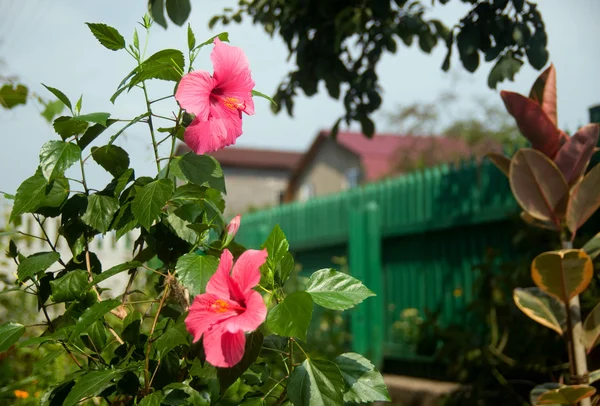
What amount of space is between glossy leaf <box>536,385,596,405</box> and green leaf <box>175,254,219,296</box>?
4.44 feet

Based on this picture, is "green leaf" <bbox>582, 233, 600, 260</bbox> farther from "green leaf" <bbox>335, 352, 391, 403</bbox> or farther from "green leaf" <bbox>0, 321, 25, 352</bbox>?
"green leaf" <bbox>0, 321, 25, 352</bbox>

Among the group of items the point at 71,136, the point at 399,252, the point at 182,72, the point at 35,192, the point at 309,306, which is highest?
the point at 182,72

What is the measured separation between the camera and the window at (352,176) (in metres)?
34.9

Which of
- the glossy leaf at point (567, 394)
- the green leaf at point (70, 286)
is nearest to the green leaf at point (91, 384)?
the green leaf at point (70, 286)

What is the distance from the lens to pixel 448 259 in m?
6.14

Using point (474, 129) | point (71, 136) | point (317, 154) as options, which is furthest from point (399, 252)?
point (317, 154)

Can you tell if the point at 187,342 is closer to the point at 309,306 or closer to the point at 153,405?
the point at 153,405

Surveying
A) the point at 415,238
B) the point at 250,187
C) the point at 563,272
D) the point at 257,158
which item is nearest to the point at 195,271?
the point at 563,272

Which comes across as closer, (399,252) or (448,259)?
(448,259)

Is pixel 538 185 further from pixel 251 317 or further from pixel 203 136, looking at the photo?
pixel 251 317

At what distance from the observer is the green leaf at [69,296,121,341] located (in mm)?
1313

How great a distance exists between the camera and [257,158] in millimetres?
42781

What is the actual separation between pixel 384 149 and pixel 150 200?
3438cm

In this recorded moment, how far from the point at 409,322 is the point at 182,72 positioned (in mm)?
5503
